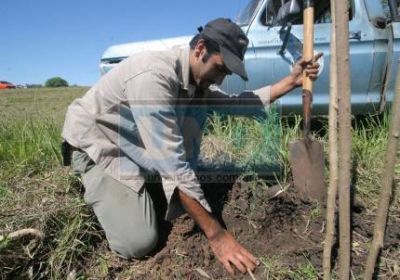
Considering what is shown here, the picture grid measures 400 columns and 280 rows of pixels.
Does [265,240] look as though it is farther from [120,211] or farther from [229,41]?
[229,41]

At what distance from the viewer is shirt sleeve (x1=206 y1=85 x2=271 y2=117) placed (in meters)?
2.91

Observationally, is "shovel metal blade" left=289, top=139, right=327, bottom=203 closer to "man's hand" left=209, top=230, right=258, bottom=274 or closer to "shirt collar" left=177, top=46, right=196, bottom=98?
"man's hand" left=209, top=230, right=258, bottom=274

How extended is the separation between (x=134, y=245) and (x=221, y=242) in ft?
1.71

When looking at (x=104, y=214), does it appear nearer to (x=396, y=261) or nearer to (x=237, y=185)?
(x=237, y=185)

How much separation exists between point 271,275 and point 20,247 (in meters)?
1.33

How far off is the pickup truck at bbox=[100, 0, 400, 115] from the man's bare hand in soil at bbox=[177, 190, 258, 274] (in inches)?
94.6

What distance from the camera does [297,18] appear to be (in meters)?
4.14

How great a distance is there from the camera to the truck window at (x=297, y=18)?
167 inches

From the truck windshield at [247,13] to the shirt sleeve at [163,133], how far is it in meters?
2.43

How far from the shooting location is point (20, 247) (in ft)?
7.55

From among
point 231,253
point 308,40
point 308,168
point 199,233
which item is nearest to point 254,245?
point 231,253

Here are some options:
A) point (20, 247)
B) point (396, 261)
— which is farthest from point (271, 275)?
point (20, 247)

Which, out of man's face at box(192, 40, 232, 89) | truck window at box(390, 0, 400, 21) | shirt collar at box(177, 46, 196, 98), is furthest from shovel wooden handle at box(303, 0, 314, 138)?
truck window at box(390, 0, 400, 21)

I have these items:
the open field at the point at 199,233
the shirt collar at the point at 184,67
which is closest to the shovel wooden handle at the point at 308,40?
the open field at the point at 199,233
